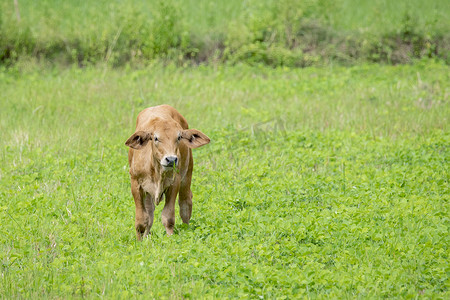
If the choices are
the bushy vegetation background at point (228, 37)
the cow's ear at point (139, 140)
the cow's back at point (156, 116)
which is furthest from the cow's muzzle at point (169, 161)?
the bushy vegetation background at point (228, 37)

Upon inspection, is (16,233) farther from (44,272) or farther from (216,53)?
(216,53)

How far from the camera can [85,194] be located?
8.78 meters

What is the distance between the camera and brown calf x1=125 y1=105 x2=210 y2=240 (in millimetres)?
7027

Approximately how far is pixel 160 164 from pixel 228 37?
12.2 m

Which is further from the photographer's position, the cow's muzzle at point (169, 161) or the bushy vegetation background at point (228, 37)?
the bushy vegetation background at point (228, 37)

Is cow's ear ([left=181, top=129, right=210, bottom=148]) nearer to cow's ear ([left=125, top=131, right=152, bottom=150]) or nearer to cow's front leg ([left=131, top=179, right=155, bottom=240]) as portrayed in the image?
cow's ear ([left=125, top=131, right=152, bottom=150])

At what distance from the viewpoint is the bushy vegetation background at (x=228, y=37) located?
18.2m

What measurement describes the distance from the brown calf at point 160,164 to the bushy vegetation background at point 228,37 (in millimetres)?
10479

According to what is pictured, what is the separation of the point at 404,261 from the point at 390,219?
4.28 feet

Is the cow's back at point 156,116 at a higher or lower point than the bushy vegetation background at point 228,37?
higher

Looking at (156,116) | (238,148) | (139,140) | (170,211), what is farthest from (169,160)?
(238,148)

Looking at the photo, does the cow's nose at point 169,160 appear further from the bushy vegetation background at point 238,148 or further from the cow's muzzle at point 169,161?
the bushy vegetation background at point 238,148

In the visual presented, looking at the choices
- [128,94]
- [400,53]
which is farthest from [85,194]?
[400,53]

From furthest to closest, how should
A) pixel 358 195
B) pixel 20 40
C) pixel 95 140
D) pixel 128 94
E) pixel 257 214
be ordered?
1. pixel 20 40
2. pixel 128 94
3. pixel 95 140
4. pixel 358 195
5. pixel 257 214
